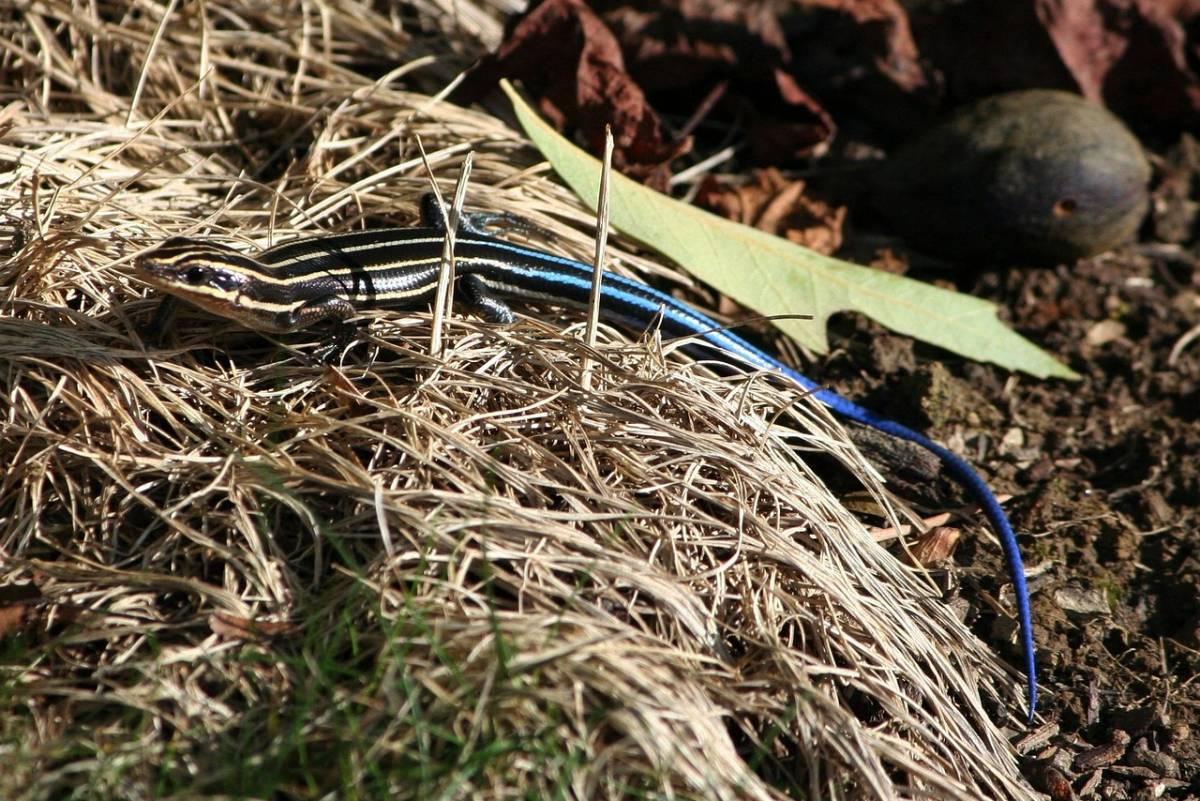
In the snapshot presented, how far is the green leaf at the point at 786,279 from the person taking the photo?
12.8 ft

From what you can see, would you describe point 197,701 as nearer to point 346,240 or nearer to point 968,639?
point 346,240

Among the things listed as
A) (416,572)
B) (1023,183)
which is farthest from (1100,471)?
(416,572)

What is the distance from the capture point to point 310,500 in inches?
106

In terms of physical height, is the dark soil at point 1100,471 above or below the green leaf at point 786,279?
below

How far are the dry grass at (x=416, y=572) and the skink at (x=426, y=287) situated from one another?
0.12 m

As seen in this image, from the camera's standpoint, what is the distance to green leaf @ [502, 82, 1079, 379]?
3906 mm

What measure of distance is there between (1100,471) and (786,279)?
4.05 ft

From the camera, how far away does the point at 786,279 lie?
401 centimetres

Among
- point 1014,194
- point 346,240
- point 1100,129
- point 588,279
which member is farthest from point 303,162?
point 1100,129

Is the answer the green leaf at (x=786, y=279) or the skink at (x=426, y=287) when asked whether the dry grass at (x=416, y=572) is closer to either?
the skink at (x=426, y=287)

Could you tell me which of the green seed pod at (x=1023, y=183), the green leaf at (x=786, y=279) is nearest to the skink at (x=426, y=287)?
the green leaf at (x=786, y=279)

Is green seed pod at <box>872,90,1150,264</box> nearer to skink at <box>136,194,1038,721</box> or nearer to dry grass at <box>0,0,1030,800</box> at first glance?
skink at <box>136,194,1038,721</box>

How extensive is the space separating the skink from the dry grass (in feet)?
0.39

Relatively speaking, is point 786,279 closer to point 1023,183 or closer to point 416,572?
point 1023,183
